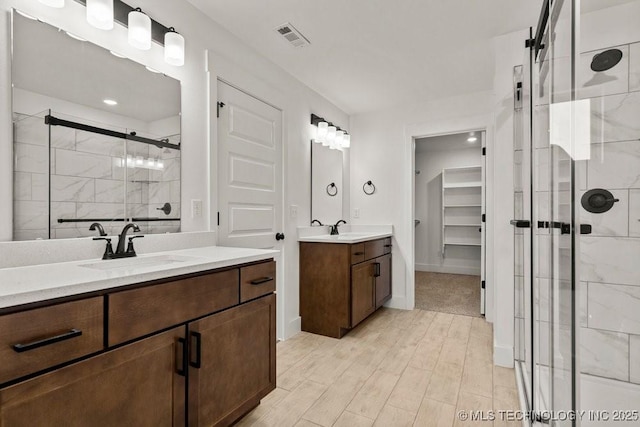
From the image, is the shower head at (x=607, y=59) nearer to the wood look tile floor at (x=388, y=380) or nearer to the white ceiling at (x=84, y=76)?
the wood look tile floor at (x=388, y=380)

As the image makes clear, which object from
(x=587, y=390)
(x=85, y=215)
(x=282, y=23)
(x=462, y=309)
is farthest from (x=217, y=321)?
(x=462, y=309)

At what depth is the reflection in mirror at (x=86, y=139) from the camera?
1256mm

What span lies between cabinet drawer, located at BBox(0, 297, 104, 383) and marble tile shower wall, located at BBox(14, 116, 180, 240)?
2.11 feet

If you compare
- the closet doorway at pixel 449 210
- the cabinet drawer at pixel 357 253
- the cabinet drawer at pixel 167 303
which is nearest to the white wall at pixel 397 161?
the cabinet drawer at pixel 357 253

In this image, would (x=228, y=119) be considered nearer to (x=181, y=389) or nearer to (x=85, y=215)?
(x=85, y=215)

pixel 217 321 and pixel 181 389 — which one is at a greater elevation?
pixel 217 321

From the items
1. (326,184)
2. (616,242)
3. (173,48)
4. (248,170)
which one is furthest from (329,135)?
(616,242)

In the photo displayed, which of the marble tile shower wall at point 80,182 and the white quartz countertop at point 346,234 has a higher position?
the marble tile shower wall at point 80,182

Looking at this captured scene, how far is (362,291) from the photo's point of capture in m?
2.89

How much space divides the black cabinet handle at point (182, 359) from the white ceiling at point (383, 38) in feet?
6.29

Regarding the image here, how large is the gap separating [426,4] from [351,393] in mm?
2434

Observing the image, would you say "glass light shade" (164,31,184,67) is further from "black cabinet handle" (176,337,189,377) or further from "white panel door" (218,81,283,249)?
"black cabinet handle" (176,337,189,377)

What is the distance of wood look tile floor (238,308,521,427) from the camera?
1644 mm

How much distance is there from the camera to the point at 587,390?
131cm
